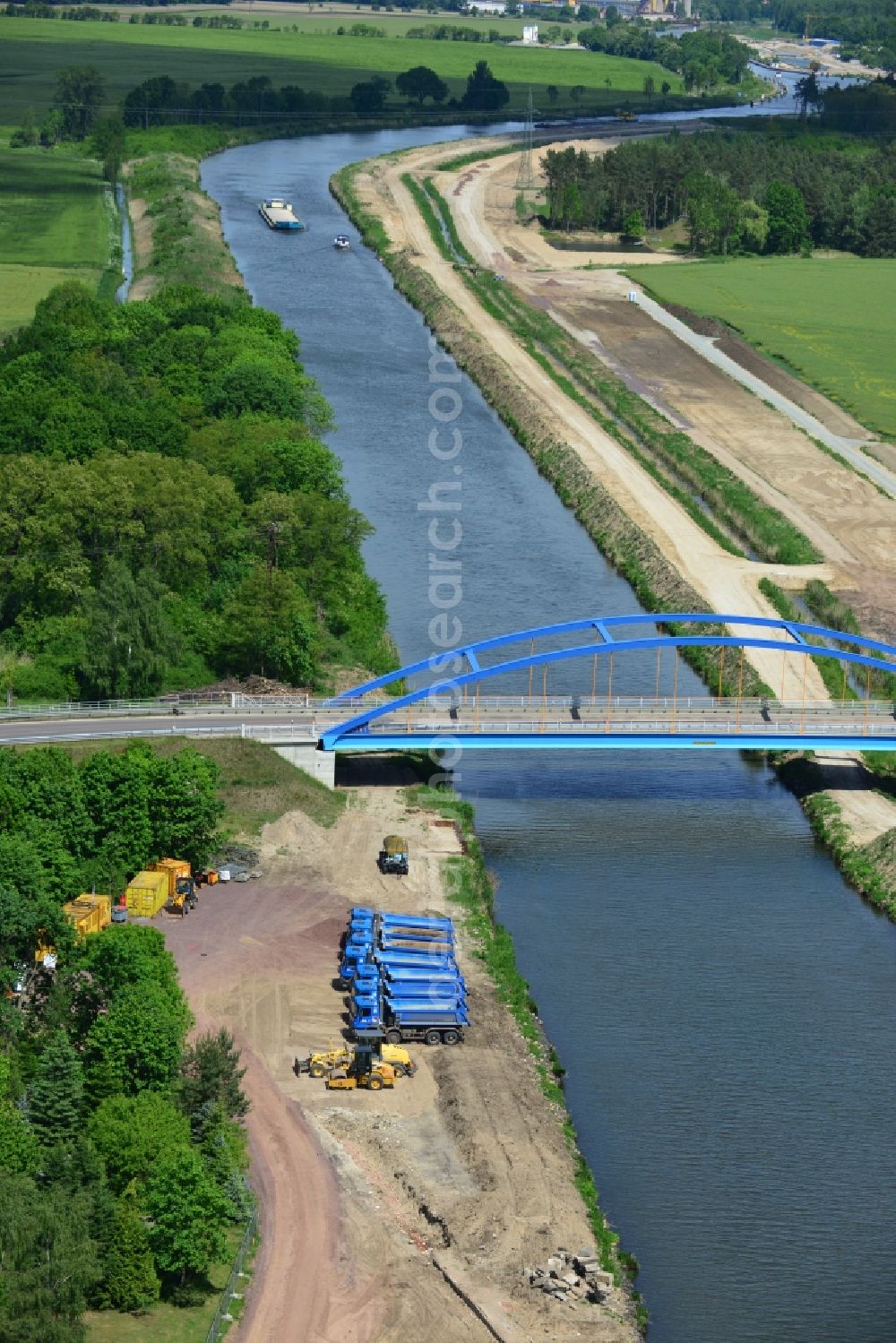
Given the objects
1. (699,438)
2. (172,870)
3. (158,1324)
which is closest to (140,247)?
(699,438)

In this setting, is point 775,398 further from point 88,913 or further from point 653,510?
point 88,913

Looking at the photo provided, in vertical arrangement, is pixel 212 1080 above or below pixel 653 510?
above

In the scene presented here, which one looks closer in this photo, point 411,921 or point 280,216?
point 411,921

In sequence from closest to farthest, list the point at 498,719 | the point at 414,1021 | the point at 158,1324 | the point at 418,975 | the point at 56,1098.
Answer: the point at 158,1324, the point at 56,1098, the point at 414,1021, the point at 418,975, the point at 498,719

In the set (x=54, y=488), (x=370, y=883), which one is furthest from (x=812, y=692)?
(x=54, y=488)

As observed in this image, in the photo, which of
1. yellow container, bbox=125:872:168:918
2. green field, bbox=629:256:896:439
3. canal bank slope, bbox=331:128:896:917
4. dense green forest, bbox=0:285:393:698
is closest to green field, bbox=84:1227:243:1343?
yellow container, bbox=125:872:168:918

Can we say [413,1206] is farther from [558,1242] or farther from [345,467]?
[345,467]

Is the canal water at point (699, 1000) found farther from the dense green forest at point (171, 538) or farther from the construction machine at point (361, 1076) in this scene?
the dense green forest at point (171, 538)

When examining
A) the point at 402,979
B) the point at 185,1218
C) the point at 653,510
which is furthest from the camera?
the point at 653,510
